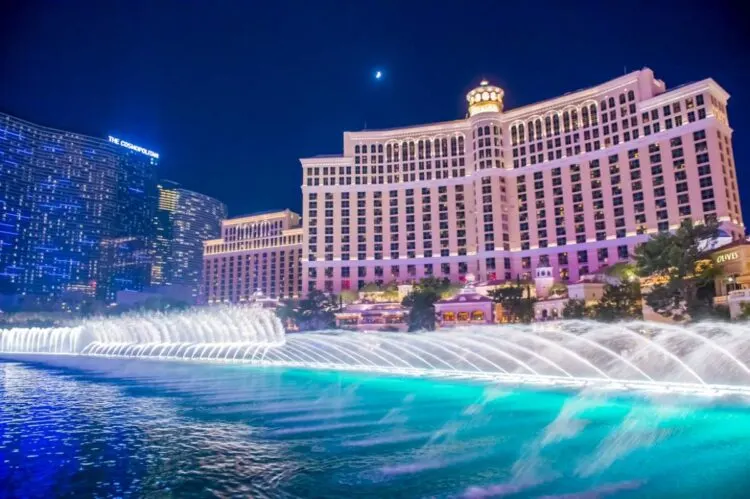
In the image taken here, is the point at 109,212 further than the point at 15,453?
Yes

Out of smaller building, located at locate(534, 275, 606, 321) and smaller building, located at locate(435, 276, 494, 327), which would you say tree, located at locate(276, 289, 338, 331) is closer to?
smaller building, located at locate(435, 276, 494, 327)

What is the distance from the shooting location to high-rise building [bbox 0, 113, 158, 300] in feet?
489

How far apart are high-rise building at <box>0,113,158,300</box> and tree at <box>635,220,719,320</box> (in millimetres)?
145285

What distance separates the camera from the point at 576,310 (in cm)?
5841

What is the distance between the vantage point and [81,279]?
A: 561ft

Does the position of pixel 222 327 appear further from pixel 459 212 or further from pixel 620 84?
pixel 620 84

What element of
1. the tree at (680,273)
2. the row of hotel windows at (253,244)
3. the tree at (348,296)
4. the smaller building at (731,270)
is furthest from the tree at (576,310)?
the row of hotel windows at (253,244)

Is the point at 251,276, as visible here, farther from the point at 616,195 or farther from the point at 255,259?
the point at 616,195

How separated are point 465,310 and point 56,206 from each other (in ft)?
480

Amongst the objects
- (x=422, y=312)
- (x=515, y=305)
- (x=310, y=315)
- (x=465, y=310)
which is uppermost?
(x=515, y=305)

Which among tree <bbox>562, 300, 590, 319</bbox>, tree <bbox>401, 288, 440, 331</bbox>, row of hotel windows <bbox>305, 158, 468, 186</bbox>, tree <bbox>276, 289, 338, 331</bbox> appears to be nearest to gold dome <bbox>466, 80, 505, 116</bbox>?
row of hotel windows <bbox>305, 158, 468, 186</bbox>

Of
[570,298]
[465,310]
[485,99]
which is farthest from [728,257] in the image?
[485,99]

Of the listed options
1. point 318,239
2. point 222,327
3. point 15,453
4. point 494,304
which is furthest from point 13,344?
point 15,453

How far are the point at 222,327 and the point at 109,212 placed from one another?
150042 millimetres
